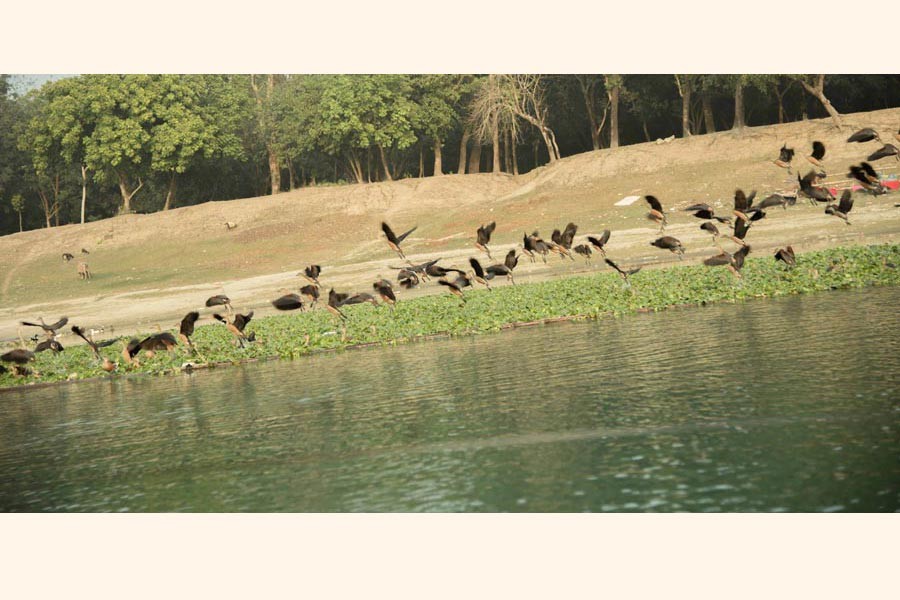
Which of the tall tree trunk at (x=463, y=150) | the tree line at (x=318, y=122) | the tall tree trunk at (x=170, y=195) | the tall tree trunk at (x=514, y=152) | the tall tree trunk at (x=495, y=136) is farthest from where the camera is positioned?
the tall tree trunk at (x=463, y=150)

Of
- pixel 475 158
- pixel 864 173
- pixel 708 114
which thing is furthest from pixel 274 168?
pixel 864 173

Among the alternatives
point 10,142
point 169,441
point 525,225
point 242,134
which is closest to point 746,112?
point 525,225

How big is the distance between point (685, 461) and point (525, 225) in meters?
21.6

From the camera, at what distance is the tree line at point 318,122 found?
27312 millimetres

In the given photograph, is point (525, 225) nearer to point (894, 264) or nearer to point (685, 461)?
point (894, 264)

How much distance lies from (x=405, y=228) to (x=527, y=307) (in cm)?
1705

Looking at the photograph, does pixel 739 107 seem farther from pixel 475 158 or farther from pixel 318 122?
pixel 318 122

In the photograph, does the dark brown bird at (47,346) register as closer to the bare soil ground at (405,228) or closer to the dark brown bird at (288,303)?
the bare soil ground at (405,228)

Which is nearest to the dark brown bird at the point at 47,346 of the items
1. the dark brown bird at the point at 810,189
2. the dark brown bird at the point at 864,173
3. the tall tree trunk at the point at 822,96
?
the dark brown bird at the point at 810,189

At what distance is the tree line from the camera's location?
2731cm

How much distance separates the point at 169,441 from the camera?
9195 mm

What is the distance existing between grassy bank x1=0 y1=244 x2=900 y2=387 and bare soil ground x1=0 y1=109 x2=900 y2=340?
11.0ft

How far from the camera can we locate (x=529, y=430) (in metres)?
7.96

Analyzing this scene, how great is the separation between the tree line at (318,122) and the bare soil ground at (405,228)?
49.2 inches
